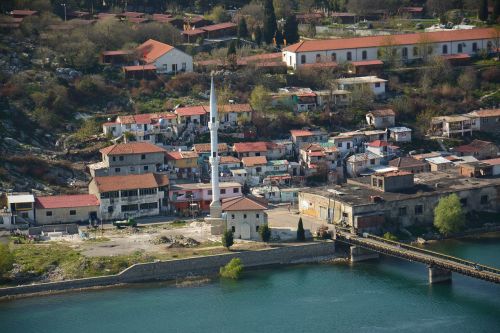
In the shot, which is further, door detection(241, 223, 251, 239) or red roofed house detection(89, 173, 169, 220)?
red roofed house detection(89, 173, 169, 220)

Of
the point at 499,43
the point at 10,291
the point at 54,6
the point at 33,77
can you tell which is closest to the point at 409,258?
the point at 10,291

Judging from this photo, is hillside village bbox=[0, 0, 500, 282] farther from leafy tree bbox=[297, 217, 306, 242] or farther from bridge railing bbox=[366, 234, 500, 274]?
bridge railing bbox=[366, 234, 500, 274]

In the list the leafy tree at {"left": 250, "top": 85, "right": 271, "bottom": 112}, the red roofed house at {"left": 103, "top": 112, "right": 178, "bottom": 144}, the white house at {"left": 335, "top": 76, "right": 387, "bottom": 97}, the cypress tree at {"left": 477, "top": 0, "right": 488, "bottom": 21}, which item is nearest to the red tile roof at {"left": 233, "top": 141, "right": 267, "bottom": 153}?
the red roofed house at {"left": 103, "top": 112, "right": 178, "bottom": 144}

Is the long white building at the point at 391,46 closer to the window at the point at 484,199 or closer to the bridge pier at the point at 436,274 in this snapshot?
the window at the point at 484,199

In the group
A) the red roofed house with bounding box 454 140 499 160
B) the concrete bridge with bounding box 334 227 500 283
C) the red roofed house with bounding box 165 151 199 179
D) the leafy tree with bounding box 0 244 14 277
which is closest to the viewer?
the concrete bridge with bounding box 334 227 500 283

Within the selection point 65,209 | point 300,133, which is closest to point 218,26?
point 300,133

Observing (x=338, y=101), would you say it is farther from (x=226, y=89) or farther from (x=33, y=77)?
(x=33, y=77)

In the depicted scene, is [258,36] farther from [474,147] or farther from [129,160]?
[129,160]
